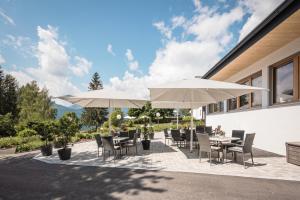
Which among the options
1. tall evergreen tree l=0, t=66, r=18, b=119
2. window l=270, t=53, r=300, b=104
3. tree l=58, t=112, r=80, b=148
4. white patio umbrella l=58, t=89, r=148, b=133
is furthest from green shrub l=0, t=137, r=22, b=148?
tall evergreen tree l=0, t=66, r=18, b=119

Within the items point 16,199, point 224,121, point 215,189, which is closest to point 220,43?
point 224,121

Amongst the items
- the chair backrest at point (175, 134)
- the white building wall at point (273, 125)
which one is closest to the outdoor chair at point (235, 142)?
the white building wall at point (273, 125)

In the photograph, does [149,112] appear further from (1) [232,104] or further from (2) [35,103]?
(1) [232,104]

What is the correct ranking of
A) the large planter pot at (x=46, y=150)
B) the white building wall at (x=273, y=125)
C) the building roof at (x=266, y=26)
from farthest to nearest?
1. the large planter pot at (x=46, y=150)
2. the white building wall at (x=273, y=125)
3. the building roof at (x=266, y=26)

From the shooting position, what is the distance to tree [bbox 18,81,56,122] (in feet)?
106

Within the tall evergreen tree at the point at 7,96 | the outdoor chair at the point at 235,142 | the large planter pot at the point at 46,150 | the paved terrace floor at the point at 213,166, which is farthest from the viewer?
the tall evergreen tree at the point at 7,96

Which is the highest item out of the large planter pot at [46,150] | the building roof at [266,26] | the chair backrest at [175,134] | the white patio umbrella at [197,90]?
the building roof at [266,26]

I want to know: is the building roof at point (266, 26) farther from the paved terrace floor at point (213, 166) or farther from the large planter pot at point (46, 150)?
the large planter pot at point (46, 150)

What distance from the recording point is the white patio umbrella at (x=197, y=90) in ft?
18.1

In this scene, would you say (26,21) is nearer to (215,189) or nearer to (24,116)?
(215,189)

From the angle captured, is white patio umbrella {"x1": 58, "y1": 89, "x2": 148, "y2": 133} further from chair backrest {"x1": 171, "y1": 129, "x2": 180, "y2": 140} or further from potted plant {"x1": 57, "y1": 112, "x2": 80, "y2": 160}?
chair backrest {"x1": 171, "y1": 129, "x2": 180, "y2": 140}

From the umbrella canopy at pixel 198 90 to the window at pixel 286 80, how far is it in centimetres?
173

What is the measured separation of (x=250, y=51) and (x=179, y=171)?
5.56 meters

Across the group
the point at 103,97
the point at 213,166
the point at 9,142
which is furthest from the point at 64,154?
the point at 9,142
